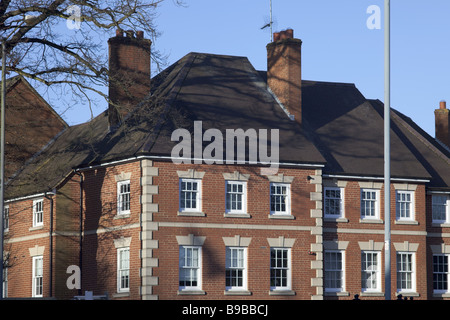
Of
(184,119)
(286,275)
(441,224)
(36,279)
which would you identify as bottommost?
(36,279)

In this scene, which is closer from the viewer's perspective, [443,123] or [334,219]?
[334,219]

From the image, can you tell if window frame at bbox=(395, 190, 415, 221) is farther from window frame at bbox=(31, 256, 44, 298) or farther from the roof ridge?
window frame at bbox=(31, 256, 44, 298)

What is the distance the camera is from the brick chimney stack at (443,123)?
4866cm

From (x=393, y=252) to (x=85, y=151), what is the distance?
621 inches

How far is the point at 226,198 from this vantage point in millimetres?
35594

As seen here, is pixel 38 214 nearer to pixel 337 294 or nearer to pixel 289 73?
pixel 289 73

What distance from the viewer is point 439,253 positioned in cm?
4047

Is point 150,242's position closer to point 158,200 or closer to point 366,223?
point 158,200

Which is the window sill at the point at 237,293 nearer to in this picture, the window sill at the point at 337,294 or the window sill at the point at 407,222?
the window sill at the point at 337,294

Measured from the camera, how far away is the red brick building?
34.5 meters

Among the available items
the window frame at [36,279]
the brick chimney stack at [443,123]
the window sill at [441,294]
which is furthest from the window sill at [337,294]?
the brick chimney stack at [443,123]

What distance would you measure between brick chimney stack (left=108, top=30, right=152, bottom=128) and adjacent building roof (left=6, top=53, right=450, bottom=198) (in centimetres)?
83

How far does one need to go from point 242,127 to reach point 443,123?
56.5 ft

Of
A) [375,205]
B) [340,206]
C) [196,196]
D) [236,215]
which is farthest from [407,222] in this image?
[196,196]
